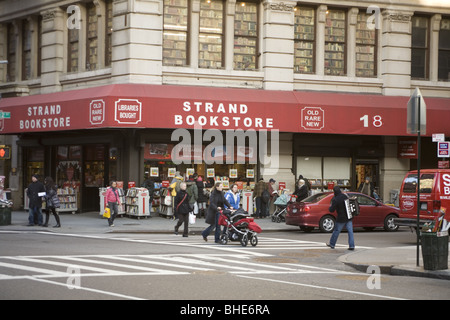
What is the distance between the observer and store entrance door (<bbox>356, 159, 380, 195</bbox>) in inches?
1227

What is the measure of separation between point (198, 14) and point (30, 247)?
14225 mm

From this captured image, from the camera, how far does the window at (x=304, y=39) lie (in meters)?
30.0

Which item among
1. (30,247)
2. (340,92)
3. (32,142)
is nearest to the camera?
(30,247)

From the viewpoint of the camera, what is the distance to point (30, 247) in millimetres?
17312

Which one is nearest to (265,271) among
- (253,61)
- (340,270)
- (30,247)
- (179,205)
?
(340,270)

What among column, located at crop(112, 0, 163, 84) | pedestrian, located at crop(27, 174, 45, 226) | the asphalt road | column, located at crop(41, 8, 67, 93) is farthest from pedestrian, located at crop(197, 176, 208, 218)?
column, located at crop(41, 8, 67, 93)

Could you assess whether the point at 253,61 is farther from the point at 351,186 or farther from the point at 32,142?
the point at 32,142

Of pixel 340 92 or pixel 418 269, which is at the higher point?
pixel 340 92

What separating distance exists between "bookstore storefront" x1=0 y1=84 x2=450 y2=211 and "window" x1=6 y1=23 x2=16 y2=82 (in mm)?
2771

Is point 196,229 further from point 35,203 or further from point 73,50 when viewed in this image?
point 73,50

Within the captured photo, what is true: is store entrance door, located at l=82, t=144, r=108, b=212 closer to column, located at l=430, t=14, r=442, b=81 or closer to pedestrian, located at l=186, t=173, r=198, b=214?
pedestrian, located at l=186, t=173, r=198, b=214

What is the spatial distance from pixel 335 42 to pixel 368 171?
5.69 m

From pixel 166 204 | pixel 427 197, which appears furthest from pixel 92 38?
pixel 427 197

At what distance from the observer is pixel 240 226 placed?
1895 cm
